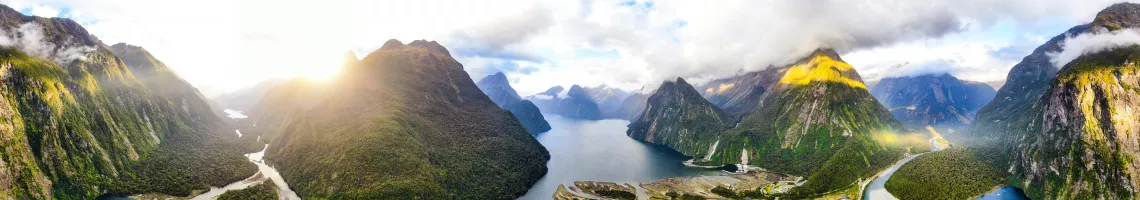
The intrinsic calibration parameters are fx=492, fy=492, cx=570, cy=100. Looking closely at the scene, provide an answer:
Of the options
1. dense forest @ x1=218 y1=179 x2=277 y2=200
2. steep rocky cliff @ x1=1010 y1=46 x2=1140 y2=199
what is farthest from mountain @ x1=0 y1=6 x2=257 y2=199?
steep rocky cliff @ x1=1010 y1=46 x2=1140 y2=199

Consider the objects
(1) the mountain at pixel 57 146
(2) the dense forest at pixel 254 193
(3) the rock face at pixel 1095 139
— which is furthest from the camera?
(2) the dense forest at pixel 254 193

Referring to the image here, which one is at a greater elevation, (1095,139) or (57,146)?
(57,146)

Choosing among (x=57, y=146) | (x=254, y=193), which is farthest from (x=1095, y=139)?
(x=57, y=146)

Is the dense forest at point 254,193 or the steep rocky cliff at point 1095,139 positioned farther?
the dense forest at point 254,193

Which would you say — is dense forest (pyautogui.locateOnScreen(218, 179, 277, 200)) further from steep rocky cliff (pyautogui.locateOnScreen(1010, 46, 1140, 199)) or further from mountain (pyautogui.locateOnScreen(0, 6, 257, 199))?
steep rocky cliff (pyautogui.locateOnScreen(1010, 46, 1140, 199))

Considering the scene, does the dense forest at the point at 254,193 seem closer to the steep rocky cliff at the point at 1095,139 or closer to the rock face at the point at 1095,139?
the steep rocky cliff at the point at 1095,139

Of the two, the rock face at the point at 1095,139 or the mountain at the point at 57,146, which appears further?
the rock face at the point at 1095,139

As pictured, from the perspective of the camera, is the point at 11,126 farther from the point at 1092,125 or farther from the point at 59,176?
the point at 1092,125

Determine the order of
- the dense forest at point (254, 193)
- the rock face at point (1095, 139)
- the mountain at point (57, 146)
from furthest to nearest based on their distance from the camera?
Answer: the dense forest at point (254, 193)
the rock face at point (1095, 139)
the mountain at point (57, 146)

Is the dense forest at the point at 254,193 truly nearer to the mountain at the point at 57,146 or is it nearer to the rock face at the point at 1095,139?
the mountain at the point at 57,146

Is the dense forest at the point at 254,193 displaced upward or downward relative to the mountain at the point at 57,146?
downward

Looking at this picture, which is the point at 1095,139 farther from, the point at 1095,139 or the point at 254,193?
the point at 254,193

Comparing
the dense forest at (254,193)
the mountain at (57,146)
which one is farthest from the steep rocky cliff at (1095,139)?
the mountain at (57,146)

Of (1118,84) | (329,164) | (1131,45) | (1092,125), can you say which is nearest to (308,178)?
(329,164)
